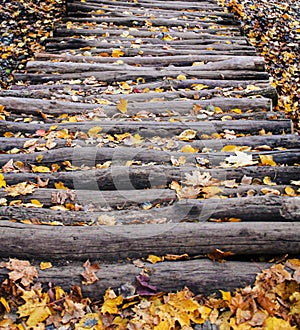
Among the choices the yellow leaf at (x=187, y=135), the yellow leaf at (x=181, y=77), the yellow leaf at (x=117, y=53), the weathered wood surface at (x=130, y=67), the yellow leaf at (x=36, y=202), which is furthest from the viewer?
the yellow leaf at (x=117, y=53)

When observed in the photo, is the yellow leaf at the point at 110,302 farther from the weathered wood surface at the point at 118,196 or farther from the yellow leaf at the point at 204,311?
the weathered wood surface at the point at 118,196

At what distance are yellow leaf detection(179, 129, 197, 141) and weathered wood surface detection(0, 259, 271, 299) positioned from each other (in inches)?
58.8

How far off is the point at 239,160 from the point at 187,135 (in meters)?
0.60

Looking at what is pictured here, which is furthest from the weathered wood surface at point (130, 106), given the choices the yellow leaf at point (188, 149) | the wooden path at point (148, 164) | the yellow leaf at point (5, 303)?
the yellow leaf at point (5, 303)

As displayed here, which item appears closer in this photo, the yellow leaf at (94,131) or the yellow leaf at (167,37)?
the yellow leaf at (94,131)

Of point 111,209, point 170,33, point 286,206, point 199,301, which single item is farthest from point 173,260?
point 170,33

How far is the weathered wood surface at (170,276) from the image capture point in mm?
2338

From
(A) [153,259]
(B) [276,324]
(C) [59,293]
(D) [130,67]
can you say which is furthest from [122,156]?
(D) [130,67]

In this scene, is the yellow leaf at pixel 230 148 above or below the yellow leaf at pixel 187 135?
below

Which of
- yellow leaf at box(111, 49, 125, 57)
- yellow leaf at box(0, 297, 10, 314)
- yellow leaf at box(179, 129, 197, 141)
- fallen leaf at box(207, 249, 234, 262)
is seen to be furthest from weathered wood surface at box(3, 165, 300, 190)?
yellow leaf at box(111, 49, 125, 57)

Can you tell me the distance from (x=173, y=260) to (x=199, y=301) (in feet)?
0.99

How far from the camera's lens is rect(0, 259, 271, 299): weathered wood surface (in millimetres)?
2338

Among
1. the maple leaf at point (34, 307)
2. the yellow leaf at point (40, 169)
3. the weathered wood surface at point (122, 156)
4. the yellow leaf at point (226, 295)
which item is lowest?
the maple leaf at point (34, 307)

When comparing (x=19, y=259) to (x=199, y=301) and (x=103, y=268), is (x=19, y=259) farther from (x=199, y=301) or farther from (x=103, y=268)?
(x=199, y=301)
